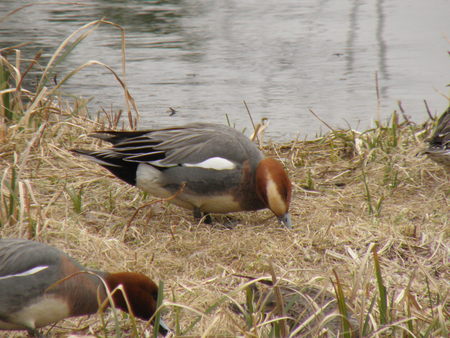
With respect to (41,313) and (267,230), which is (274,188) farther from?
(41,313)

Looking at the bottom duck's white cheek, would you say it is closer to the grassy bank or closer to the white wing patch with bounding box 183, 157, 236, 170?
the grassy bank

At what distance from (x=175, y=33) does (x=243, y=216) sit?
539 cm

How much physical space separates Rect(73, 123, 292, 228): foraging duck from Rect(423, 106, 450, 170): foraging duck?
3.25ft

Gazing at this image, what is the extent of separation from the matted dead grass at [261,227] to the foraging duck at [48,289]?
16 centimetres

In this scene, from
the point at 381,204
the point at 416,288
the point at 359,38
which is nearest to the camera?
the point at 416,288

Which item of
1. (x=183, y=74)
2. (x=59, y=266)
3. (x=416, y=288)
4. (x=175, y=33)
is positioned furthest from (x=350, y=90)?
(x=59, y=266)

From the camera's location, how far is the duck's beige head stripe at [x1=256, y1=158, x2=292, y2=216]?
15.3 feet

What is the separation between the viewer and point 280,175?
15.4 ft

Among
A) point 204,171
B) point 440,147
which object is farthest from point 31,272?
point 440,147

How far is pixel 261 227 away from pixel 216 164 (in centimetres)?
44

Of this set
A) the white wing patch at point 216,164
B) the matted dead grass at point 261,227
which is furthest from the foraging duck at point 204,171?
the matted dead grass at point 261,227

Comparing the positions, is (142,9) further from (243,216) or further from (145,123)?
(243,216)

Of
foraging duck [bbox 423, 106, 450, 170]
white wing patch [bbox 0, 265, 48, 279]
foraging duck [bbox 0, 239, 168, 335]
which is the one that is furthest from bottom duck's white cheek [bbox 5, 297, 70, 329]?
foraging duck [bbox 423, 106, 450, 170]

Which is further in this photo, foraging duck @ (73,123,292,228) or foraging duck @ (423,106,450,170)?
foraging duck @ (423,106,450,170)
